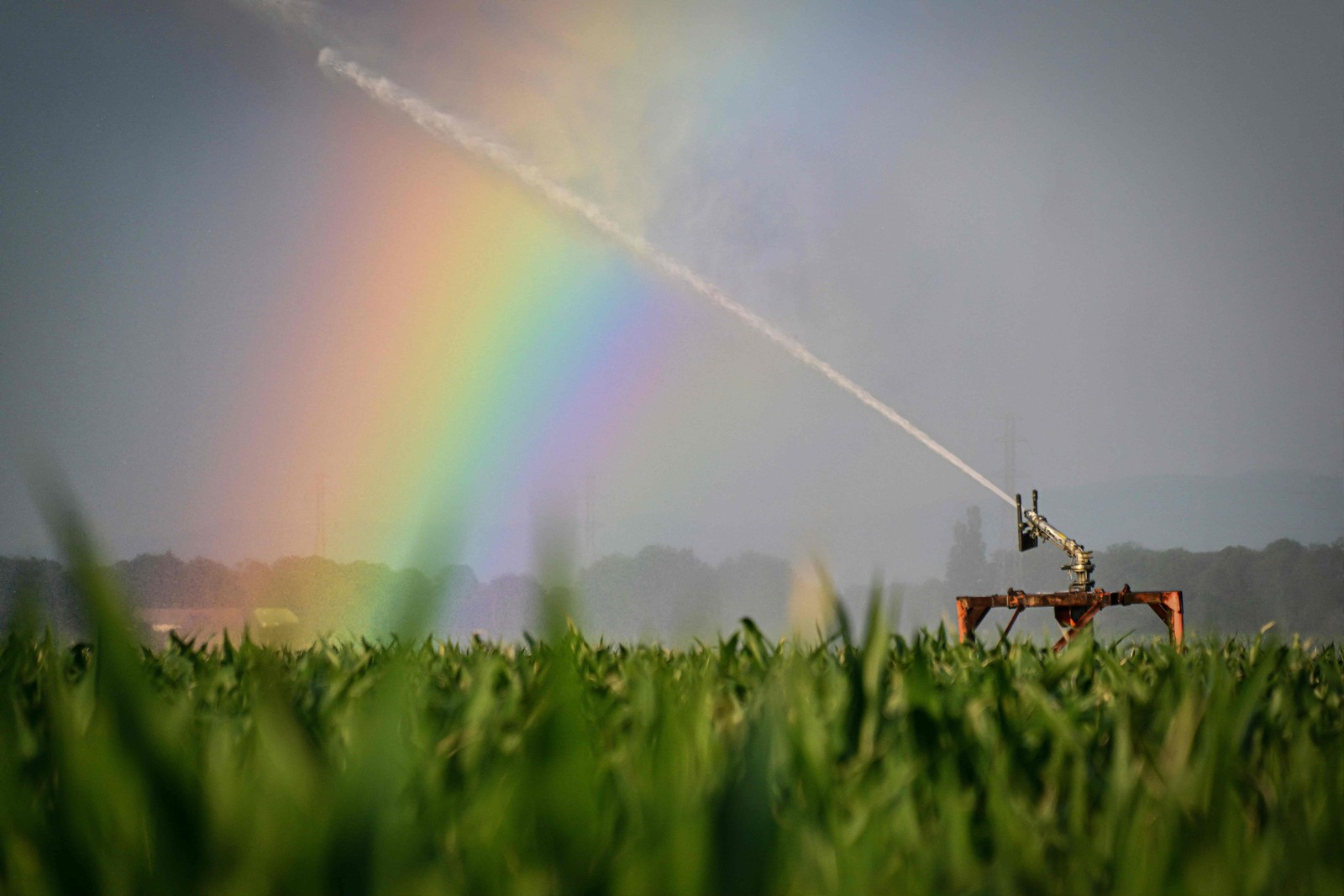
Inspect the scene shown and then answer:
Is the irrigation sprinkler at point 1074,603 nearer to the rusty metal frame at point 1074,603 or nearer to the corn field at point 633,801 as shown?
the rusty metal frame at point 1074,603

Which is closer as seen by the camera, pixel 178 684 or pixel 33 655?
pixel 178 684

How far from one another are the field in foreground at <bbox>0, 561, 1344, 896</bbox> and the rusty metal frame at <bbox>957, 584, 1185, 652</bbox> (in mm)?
9805

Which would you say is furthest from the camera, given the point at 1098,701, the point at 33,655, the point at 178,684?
the point at 33,655

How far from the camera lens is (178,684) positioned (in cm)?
233

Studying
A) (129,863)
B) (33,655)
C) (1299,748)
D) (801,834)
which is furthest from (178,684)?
(1299,748)

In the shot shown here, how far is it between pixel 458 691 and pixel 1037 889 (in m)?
1.59

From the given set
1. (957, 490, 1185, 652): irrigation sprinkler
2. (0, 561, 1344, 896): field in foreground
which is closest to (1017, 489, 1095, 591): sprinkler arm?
(957, 490, 1185, 652): irrigation sprinkler

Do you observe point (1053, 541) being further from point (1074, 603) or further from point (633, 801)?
point (633, 801)

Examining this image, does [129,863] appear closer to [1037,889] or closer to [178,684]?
[1037,889]

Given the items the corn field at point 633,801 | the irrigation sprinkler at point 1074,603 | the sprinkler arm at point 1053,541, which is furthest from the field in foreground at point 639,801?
the sprinkler arm at point 1053,541

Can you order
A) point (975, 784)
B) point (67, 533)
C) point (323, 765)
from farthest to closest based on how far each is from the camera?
1. point (975, 784)
2. point (323, 765)
3. point (67, 533)

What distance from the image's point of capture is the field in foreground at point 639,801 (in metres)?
0.63

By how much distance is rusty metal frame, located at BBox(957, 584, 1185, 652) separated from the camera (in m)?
10.7

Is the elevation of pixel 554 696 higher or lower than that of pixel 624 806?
higher
